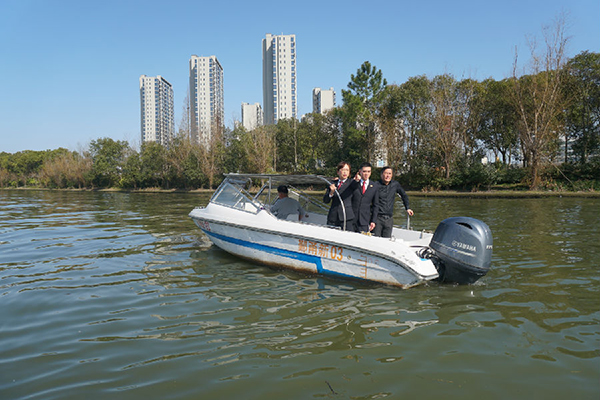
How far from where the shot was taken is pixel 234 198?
7973 mm

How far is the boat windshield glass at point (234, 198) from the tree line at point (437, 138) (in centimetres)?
2697

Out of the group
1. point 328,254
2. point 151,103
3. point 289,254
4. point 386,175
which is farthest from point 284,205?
point 151,103

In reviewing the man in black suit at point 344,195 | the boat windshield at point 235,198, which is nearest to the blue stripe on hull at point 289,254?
the boat windshield at point 235,198

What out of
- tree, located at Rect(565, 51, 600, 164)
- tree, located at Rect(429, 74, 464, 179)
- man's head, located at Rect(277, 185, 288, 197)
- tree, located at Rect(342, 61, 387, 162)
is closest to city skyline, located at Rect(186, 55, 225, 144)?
tree, located at Rect(342, 61, 387, 162)

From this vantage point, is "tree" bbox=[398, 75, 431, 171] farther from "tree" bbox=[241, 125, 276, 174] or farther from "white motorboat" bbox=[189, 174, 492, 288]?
"white motorboat" bbox=[189, 174, 492, 288]

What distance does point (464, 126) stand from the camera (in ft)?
110

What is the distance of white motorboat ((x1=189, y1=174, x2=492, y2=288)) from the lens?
17.2 feet

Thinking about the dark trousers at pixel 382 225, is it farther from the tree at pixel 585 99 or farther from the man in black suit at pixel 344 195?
the tree at pixel 585 99

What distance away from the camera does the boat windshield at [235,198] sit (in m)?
7.62

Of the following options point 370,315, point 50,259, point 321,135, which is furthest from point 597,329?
point 321,135

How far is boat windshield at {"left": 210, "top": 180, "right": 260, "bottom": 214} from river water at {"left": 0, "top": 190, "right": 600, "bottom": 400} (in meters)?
1.12

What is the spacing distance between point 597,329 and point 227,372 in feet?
12.8

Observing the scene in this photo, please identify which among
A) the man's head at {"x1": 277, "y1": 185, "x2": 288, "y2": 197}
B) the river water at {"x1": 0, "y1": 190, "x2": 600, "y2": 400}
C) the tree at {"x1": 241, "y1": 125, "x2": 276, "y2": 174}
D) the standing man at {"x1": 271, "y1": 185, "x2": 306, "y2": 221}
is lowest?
the river water at {"x1": 0, "y1": 190, "x2": 600, "y2": 400}

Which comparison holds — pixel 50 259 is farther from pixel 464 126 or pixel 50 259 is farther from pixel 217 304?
pixel 464 126
